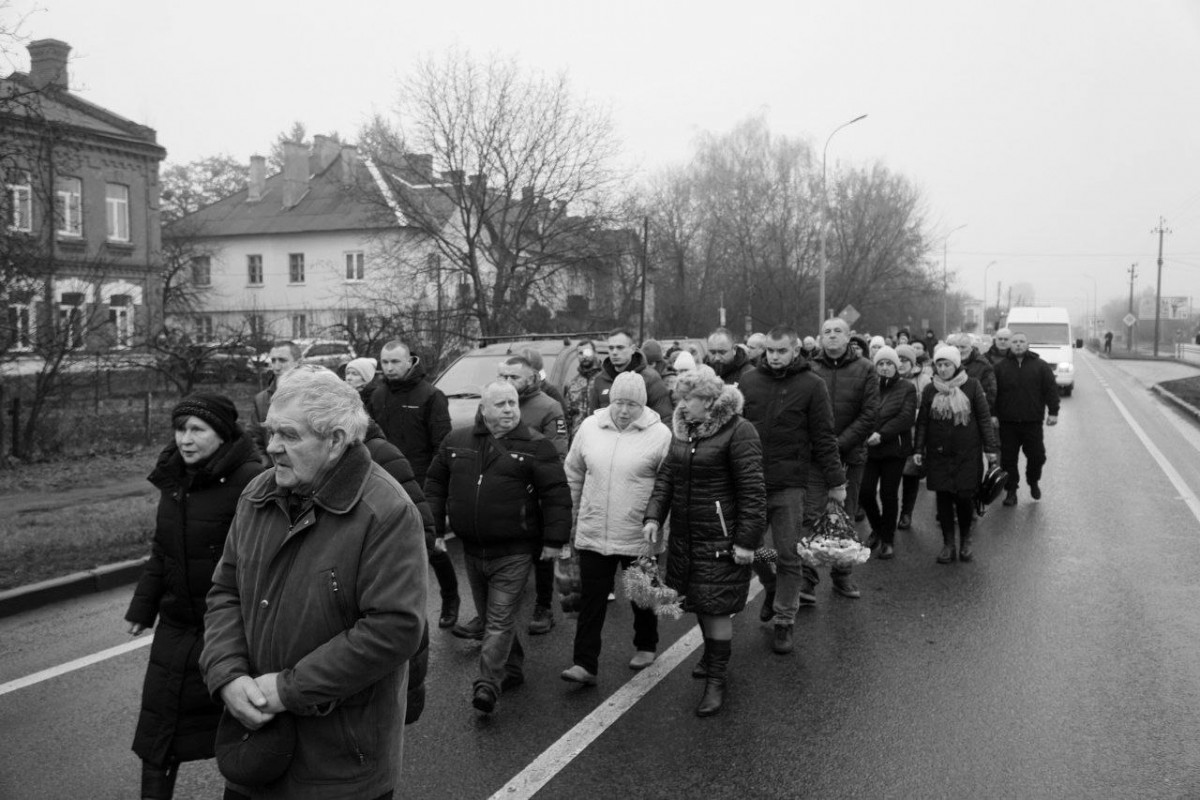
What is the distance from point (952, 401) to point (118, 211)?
Result: 1336 inches

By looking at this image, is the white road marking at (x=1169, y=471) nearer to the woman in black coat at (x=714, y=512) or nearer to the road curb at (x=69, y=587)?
the woman in black coat at (x=714, y=512)

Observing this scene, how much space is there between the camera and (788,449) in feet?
21.0

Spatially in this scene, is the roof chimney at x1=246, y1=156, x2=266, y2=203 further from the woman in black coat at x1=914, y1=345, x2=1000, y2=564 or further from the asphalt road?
the woman in black coat at x1=914, y1=345, x2=1000, y2=564

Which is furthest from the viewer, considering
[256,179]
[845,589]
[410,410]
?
[256,179]

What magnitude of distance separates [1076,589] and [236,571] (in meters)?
6.65

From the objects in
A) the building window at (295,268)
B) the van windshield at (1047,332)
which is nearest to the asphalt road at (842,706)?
the van windshield at (1047,332)

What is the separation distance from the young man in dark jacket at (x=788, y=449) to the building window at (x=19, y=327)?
10.6 m

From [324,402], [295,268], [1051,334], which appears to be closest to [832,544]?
[324,402]

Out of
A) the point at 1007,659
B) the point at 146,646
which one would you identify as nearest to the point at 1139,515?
the point at 1007,659

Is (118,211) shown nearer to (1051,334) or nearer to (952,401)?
(1051,334)

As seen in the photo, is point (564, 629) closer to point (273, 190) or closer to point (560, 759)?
point (560, 759)

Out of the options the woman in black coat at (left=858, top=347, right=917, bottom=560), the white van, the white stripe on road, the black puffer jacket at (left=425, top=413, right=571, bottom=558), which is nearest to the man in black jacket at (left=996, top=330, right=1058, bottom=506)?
the woman in black coat at (left=858, top=347, right=917, bottom=560)

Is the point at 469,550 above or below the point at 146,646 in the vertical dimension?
above

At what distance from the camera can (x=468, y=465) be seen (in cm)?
530
